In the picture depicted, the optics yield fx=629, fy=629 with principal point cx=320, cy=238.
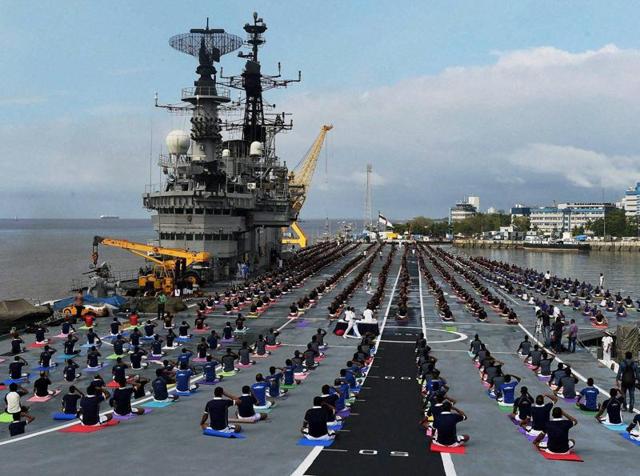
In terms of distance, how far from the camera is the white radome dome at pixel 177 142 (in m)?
67.8

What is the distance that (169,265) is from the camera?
54938 millimetres

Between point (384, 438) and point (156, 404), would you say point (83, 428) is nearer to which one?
point (156, 404)

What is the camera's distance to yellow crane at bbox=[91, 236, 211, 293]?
51.4 metres

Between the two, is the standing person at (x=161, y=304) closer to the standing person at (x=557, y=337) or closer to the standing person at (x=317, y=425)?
the standing person at (x=557, y=337)

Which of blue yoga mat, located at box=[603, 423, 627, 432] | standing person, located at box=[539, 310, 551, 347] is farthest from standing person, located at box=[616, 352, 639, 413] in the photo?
standing person, located at box=[539, 310, 551, 347]

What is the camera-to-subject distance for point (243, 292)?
169 ft

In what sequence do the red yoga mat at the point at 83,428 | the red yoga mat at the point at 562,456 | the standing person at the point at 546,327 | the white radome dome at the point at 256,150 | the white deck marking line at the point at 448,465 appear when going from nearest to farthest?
the white deck marking line at the point at 448,465 → the red yoga mat at the point at 562,456 → the red yoga mat at the point at 83,428 → the standing person at the point at 546,327 → the white radome dome at the point at 256,150

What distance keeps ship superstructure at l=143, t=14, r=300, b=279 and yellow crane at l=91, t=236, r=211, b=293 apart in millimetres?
3592

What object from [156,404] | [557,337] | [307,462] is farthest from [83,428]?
[557,337]

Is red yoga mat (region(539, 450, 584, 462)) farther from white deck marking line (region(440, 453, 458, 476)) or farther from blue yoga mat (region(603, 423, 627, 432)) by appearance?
blue yoga mat (region(603, 423, 627, 432))

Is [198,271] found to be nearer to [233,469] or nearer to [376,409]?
[376,409]

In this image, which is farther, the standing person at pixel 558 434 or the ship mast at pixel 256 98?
the ship mast at pixel 256 98

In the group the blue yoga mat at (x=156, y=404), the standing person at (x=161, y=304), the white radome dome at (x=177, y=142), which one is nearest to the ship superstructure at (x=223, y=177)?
the white radome dome at (x=177, y=142)

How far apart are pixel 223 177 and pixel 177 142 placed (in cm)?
656
